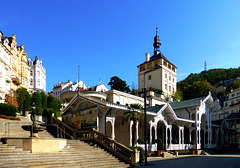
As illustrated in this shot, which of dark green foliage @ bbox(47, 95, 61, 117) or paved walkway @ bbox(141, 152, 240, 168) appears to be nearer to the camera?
paved walkway @ bbox(141, 152, 240, 168)

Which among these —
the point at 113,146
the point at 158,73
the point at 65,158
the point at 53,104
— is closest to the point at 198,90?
the point at 158,73

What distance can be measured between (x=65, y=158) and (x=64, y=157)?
93 millimetres

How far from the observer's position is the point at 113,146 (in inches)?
698

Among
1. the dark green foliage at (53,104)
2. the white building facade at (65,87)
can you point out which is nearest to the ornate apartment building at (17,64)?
the dark green foliage at (53,104)

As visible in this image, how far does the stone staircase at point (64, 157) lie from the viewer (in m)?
11.8

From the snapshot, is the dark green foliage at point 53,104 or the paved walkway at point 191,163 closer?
the paved walkway at point 191,163

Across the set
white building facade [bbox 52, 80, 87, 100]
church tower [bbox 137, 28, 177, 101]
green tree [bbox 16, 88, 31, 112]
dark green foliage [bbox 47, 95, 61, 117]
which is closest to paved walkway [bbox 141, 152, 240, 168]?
dark green foliage [bbox 47, 95, 61, 117]

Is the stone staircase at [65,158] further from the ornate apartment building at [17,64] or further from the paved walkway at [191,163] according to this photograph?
the ornate apartment building at [17,64]

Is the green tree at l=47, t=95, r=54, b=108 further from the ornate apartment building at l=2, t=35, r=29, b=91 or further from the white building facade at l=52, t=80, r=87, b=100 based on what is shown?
the white building facade at l=52, t=80, r=87, b=100

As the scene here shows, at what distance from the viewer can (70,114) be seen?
25.0 metres

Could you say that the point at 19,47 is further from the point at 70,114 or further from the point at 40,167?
the point at 40,167

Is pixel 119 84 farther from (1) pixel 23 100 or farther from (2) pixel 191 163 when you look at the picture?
(2) pixel 191 163

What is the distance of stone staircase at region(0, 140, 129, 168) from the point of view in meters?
11.8

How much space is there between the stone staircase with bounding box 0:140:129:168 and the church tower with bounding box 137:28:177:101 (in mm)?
42096
